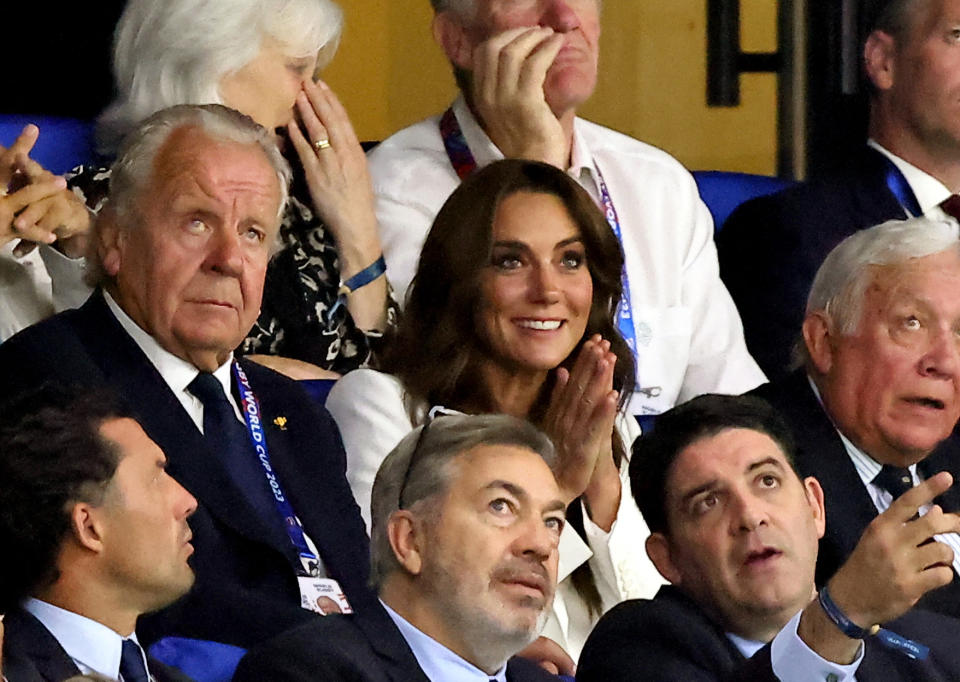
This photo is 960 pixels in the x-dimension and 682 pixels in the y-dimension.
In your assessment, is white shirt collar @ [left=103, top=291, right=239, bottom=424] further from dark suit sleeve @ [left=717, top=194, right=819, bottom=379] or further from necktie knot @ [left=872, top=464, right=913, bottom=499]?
dark suit sleeve @ [left=717, top=194, right=819, bottom=379]

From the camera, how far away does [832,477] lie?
299 cm

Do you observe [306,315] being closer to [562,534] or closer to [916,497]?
[562,534]

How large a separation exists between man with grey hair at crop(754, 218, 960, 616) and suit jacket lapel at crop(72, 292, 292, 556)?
0.89 m

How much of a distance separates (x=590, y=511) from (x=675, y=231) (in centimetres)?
85

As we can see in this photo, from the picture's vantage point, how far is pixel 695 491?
262 cm

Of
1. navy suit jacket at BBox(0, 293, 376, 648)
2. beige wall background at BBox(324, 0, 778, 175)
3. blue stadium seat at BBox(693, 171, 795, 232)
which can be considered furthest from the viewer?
beige wall background at BBox(324, 0, 778, 175)

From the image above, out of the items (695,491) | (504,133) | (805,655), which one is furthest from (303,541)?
(504,133)

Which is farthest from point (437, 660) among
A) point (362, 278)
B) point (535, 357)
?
point (362, 278)

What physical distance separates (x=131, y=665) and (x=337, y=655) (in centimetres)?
22

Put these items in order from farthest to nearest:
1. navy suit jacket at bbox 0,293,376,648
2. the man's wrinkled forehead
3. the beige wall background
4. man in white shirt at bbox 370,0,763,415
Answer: the beige wall background → man in white shirt at bbox 370,0,763,415 → the man's wrinkled forehead → navy suit jacket at bbox 0,293,376,648

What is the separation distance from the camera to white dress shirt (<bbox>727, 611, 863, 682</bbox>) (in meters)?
2.28

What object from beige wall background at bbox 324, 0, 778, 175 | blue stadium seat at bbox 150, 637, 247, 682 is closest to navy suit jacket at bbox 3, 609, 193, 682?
blue stadium seat at bbox 150, 637, 247, 682

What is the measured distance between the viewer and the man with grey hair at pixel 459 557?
232 centimetres

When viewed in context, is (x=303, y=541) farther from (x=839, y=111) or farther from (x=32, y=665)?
(x=839, y=111)
